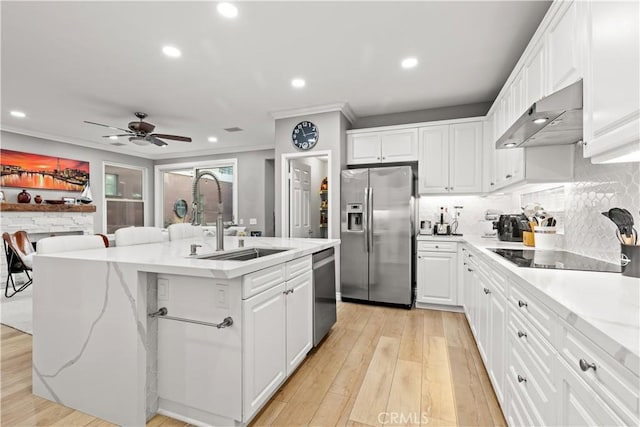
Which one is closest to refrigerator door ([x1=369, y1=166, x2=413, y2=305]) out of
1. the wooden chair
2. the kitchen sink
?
the kitchen sink

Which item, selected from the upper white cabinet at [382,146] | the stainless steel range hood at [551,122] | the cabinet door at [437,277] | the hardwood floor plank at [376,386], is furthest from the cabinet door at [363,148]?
the hardwood floor plank at [376,386]

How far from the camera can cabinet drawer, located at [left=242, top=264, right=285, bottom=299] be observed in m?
1.59

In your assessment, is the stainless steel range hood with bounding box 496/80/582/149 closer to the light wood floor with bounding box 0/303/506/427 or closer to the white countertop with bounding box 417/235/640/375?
the white countertop with bounding box 417/235/640/375

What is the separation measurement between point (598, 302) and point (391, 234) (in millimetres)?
2816

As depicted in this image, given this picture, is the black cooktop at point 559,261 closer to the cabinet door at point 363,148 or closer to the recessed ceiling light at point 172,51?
the cabinet door at point 363,148

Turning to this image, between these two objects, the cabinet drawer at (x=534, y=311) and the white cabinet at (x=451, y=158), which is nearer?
the cabinet drawer at (x=534, y=311)

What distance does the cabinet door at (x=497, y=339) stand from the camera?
5.57 ft

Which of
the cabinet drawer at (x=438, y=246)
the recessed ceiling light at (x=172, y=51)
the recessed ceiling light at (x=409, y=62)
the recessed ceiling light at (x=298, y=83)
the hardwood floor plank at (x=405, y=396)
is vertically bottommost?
the hardwood floor plank at (x=405, y=396)

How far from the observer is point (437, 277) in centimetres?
368

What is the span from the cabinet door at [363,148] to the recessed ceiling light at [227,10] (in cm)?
240

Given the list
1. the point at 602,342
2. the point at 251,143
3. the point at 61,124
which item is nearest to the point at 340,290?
the point at 602,342

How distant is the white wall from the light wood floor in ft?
11.3

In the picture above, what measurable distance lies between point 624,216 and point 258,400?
2.07 meters

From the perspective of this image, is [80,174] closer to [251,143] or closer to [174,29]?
[251,143]
